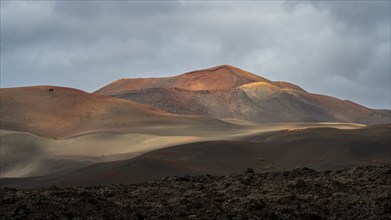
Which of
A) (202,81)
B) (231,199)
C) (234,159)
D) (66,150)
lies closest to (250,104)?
(202,81)

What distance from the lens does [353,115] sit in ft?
431

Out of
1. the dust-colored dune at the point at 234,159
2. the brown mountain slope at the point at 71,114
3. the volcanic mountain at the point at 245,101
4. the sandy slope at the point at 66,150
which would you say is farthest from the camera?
the volcanic mountain at the point at 245,101

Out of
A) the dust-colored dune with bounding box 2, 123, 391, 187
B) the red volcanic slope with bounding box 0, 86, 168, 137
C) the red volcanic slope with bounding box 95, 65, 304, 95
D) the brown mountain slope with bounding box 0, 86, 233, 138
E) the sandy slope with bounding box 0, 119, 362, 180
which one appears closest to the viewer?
the dust-colored dune with bounding box 2, 123, 391, 187

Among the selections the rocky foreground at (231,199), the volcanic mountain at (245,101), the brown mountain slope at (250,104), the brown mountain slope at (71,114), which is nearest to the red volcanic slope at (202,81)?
the volcanic mountain at (245,101)

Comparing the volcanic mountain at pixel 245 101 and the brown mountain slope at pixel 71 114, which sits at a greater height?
the volcanic mountain at pixel 245 101

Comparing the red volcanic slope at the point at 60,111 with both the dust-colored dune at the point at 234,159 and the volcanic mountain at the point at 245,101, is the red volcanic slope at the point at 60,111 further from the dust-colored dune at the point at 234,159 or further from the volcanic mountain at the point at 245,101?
the volcanic mountain at the point at 245,101

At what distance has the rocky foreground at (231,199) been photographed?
10.7 m

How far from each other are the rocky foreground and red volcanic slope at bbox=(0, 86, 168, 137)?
179ft

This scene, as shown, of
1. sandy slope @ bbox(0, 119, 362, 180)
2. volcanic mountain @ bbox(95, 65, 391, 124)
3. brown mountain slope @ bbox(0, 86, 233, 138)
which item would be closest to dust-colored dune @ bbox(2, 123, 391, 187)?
sandy slope @ bbox(0, 119, 362, 180)

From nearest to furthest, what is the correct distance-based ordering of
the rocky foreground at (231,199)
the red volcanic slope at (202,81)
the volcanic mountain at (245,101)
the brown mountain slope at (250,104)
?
1. the rocky foreground at (231,199)
2. the brown mountain slope at (250,104)
3. the volcanic mountain at (245,101)
4. the red volcanic slope at (202,81)

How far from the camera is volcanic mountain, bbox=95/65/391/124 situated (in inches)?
4609

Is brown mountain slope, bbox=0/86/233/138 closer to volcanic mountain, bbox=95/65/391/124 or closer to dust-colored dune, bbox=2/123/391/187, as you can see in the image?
dust-colored dune, bbox=2/123/391/187

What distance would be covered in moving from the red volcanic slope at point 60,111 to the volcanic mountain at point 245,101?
33755 mm

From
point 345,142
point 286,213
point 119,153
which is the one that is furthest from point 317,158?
point 286,213
